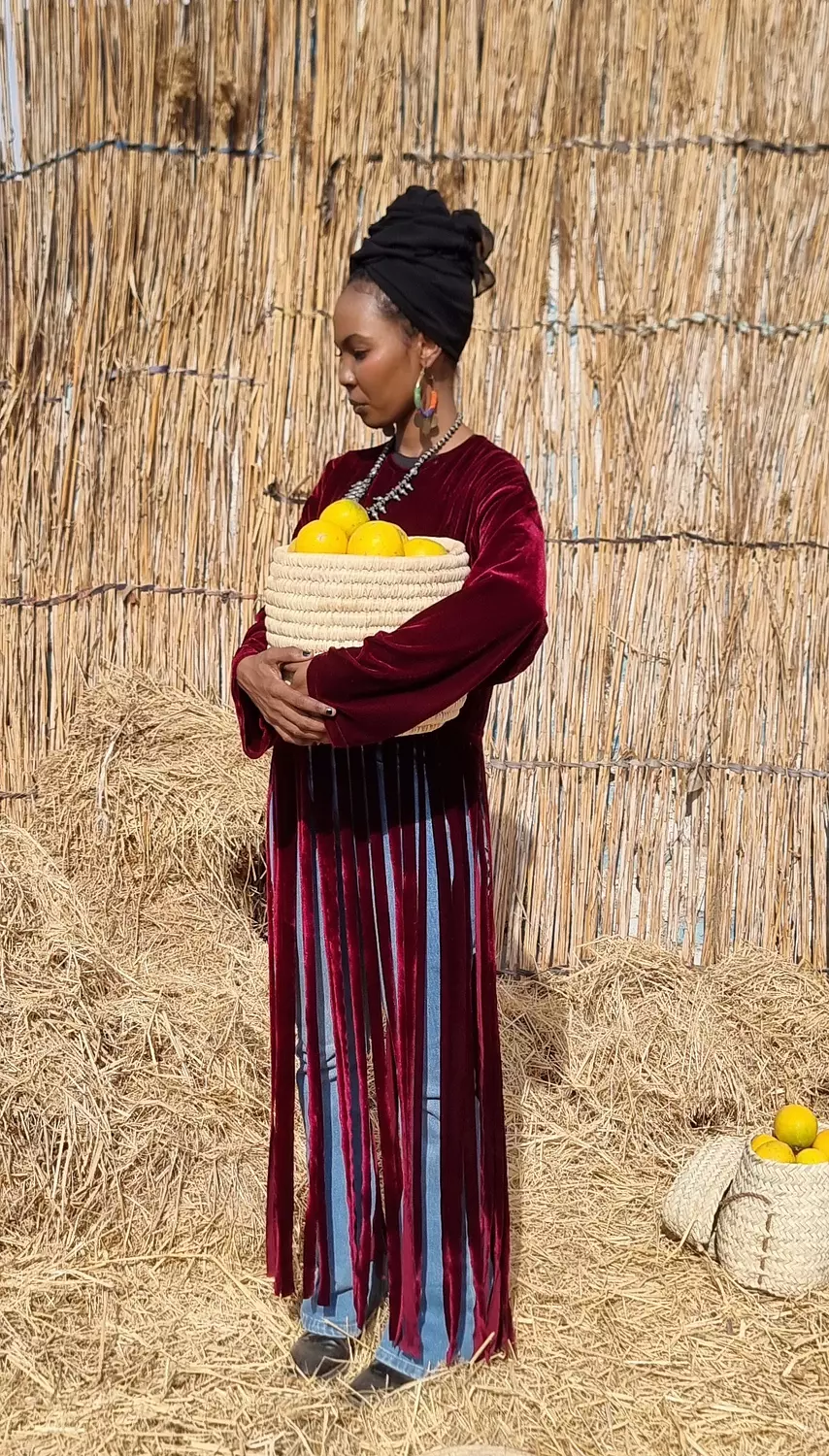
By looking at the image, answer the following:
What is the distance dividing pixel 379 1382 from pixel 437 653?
45.2 inches

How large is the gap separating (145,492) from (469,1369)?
7.81 ft

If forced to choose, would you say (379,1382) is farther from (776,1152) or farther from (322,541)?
(322,541)

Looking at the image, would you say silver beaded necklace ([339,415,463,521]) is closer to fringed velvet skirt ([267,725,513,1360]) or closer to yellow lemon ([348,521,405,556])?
yellow lemon ([348,521,405,556])

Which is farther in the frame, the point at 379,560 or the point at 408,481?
the point at 408,481

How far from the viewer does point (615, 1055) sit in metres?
3.35

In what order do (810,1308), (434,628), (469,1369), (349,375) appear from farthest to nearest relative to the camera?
(810,1308) < (469,1369) < (349,375) < (434,628)

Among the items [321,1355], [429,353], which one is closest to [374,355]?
[429,353]

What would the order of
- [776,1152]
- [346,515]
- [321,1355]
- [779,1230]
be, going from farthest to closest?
1. [776,1152]
2. [779,1230]
3. [321,1355]
4. [346,515]

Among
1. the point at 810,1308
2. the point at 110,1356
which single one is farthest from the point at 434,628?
the point at 810,1308

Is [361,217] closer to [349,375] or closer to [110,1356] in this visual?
[349,375]

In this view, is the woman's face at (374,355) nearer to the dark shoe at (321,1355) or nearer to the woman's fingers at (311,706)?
the woman's fingers at (311,706)

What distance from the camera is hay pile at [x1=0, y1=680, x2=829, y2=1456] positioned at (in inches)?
84.8

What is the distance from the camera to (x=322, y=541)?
193 cm

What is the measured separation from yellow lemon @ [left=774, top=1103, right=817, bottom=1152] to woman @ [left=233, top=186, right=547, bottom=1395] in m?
0.72
